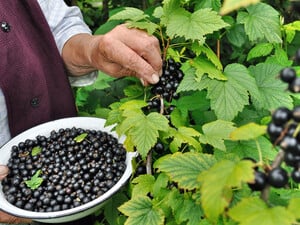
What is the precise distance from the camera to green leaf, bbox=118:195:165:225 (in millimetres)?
798

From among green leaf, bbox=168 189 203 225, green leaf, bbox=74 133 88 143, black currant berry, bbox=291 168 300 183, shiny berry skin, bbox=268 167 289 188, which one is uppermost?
shiny berry skin, bbox=268 167 289 188

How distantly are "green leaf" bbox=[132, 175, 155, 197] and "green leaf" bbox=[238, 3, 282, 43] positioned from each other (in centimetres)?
39

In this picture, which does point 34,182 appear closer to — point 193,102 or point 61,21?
point 193,102

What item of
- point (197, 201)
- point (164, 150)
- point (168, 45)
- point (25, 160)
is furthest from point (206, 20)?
point (25, 160)

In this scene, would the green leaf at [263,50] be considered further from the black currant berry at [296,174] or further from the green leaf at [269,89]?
the black currant berry at [296,174]

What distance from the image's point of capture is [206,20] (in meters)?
0.93

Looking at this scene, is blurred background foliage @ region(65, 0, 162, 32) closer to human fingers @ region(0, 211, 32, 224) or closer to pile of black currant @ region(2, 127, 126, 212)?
pile of black currant @ region(2, 127, 126, 212)

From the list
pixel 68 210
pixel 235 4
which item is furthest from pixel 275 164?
pixel 68 210

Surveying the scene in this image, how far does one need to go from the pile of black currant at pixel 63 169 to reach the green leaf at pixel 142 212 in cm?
16

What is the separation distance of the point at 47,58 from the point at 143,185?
1.94 ft

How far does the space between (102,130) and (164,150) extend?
27 cm

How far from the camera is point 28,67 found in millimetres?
1205

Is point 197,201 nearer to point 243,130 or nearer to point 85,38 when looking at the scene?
point 243,130

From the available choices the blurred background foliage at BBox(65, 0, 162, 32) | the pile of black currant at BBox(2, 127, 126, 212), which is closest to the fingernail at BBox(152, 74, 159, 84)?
the pile of black currant at BBox(2, 127, 126, 212)
